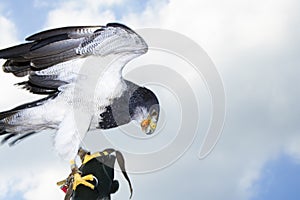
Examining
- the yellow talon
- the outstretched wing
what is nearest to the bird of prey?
the outstretched wing

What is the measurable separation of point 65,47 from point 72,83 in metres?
0.29

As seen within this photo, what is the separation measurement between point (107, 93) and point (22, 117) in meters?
0.68

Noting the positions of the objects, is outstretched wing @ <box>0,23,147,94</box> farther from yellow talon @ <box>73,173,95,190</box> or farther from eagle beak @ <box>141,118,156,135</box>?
yellow talon @ <box>73,173,95,190</box>

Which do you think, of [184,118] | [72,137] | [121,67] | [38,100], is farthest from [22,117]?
[184,118]

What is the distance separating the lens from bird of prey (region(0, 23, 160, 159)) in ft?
13.1

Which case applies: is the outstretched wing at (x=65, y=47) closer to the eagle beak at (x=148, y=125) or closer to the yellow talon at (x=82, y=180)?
the eagle beak at (x=148, y=125)

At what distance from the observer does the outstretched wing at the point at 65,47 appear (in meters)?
4.00

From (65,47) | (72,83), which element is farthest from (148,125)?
(65,47)

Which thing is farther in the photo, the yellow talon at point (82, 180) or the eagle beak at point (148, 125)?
the eagle beak at point (148, 125)

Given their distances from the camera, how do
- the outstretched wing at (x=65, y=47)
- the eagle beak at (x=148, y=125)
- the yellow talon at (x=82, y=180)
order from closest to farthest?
the yellow talon at (x=82, y=180) → the outstretched wing at (x=65, y=47) → the eagle beak at (x=148, y=125)

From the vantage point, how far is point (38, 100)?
437 cm

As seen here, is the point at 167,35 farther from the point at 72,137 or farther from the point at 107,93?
the point at 72,137

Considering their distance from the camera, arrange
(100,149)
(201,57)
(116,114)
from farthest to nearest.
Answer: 1. (116,114)
2. (100,149)
3. (201,57)

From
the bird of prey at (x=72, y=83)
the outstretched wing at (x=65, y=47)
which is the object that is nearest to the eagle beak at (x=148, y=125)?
the bird of prey at (x=72, y=83)
